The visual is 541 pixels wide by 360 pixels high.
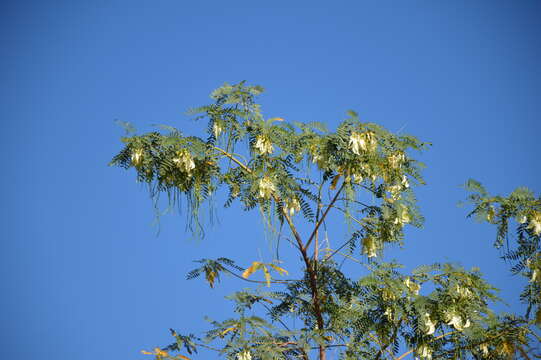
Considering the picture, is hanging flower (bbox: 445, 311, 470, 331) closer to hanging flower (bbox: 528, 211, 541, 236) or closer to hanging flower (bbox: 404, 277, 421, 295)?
hanging flower (bbox: 404, 277, 421, 295)

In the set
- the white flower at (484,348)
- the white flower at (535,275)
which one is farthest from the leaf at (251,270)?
the white flower at (535,275)

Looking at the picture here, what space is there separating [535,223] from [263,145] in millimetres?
1457

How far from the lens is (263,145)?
9.93 ft

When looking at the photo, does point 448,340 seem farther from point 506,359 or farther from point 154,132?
point 154,132

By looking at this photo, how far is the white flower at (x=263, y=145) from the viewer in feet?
9.90

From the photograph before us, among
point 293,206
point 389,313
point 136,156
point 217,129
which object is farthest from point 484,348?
point 136,156

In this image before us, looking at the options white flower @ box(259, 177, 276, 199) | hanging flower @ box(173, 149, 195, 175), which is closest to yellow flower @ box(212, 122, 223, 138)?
hanging flower @ box(173, 149, 195, 175)

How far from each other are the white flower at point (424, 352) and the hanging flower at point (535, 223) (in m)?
0.83

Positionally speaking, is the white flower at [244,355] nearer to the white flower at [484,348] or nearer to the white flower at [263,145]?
the white flower at [263,145]

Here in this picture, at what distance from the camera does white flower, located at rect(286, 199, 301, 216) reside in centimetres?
316

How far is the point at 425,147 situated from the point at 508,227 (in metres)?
0.67

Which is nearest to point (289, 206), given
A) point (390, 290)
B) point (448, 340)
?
point (390, 290)

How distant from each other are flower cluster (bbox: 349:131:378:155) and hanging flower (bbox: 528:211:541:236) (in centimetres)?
95

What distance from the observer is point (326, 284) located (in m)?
3.38
